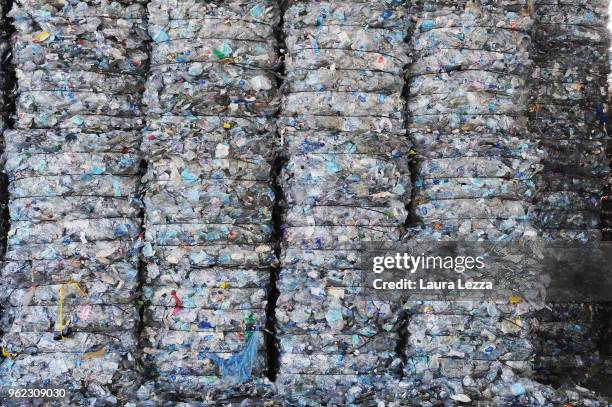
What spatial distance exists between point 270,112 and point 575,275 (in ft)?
5.95

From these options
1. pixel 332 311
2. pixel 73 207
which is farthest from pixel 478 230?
pixel 73 207

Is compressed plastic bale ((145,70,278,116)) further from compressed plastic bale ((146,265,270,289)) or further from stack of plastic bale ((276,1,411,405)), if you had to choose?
compressed plastic bale ((146,265,270,289))

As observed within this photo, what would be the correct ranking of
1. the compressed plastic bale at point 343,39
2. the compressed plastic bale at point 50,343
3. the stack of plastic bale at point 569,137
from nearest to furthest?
the compressed plastic bale at point 50,343 → the compressed plastic bale at point 343,39 → the stack of plastic bale at point 569,137

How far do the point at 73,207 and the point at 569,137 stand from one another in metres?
2.57

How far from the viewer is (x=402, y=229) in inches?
138

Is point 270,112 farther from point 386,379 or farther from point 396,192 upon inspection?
point 386,379

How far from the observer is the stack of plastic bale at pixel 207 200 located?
3.41 m

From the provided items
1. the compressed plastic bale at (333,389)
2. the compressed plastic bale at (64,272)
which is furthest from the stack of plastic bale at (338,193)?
the compressed plastic bale at (64,272)

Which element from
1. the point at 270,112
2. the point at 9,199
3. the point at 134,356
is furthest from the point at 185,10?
the point at 134,356

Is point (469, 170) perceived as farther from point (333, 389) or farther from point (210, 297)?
point (210, 297)

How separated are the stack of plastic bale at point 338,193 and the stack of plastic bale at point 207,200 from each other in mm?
134

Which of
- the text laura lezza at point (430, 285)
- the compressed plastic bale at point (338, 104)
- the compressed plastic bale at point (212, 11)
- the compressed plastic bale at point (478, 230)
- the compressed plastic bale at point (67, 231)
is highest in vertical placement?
the compressed plastic bale at point (212, 11)

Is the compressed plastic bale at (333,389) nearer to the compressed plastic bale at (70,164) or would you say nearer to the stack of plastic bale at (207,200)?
the stack of plastic bale at (207,200)

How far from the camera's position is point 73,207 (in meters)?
3.40
